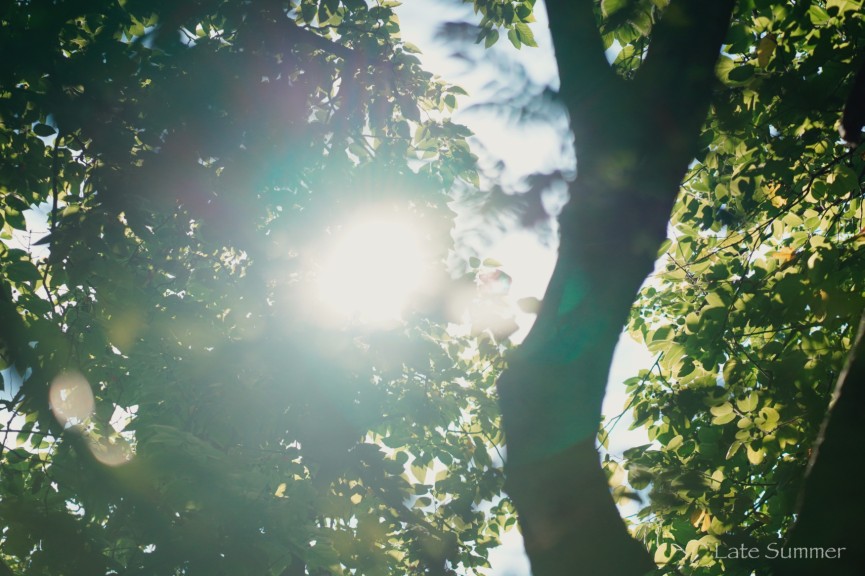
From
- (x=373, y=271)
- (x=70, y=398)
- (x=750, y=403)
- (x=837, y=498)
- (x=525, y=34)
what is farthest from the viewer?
(x=373, y=271)

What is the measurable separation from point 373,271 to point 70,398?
288 cm

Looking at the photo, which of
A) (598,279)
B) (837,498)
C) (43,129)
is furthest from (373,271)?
(837,498)

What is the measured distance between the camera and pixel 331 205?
5.69 metres

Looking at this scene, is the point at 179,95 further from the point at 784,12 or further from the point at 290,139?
the point at 784,12

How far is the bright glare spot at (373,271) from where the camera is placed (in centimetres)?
545

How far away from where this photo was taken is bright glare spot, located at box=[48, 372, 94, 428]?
4.40 meters

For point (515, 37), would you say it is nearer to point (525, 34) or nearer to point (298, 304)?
point (525, 34)

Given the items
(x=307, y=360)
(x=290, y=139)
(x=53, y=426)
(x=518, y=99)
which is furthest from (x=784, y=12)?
(x=53, y=426)

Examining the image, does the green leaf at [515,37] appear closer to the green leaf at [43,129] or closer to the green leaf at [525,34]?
the green leaf at [525,34]

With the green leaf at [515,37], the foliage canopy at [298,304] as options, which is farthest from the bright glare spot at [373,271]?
the green leaf at [515,37]

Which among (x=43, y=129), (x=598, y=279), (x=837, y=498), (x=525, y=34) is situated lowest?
(x=837, y=498)

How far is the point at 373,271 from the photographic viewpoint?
5480mm

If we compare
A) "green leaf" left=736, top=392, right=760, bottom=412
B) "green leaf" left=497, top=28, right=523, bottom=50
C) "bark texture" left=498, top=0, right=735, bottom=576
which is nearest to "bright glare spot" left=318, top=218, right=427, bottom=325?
"green leaf" left=497, top=28, right=523, bottom=50

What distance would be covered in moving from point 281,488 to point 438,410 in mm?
1763
